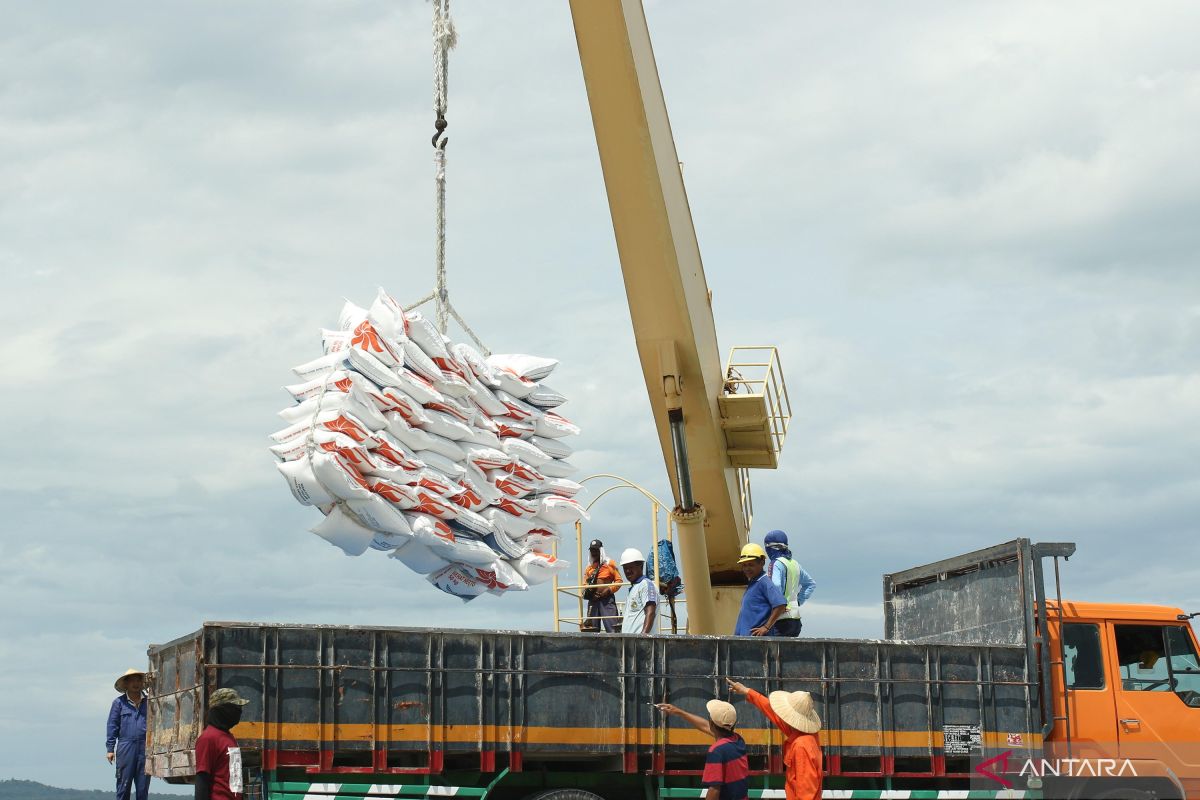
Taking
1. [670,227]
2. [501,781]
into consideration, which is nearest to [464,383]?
[670,227]

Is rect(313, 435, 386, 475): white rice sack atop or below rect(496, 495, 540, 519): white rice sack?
atop

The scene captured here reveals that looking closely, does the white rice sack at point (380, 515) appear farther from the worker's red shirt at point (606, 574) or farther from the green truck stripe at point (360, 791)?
the worker's red shirt at point (606, 574)

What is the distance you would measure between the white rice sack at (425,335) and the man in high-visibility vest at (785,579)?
3.00 metres

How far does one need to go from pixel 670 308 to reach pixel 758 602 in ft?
9.07

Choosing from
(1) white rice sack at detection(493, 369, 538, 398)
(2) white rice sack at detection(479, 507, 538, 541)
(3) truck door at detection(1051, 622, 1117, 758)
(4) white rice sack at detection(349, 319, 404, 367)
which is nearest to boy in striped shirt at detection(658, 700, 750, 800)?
(3) truck door at detection(1051, 622, 1117, 758)

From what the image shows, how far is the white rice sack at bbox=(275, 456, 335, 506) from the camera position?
9.98 metres

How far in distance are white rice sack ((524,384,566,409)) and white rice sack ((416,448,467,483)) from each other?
1.28 m

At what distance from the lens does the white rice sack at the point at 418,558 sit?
1073 cm

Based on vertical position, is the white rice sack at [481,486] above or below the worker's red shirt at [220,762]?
above

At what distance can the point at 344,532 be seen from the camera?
34.0 ft

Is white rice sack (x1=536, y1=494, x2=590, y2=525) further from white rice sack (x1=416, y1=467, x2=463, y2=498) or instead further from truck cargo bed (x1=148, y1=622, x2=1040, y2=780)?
truck cargo bed (x1=148, y1=622, x2=1040, y2=780)

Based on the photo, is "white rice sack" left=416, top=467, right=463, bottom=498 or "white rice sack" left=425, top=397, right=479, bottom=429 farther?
"white rice sack" left=425, top=397, right=479, bottom=429

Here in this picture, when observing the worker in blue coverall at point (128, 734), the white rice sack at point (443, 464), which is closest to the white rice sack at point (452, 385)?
the white rice sack at point (443, 464)

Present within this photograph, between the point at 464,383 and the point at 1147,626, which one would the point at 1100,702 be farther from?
the point at 464,383
